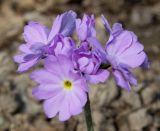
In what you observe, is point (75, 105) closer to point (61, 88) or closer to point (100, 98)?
point (61, 88)

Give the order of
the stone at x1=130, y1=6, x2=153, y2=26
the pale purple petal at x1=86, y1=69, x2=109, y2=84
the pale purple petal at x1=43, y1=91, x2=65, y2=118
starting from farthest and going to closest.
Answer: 1. the stone at x1=130, y1=6, x2=153, y2=26
2. the pale purple petal at x1=43, y1=91, x2=65, y2=118
3. the pale purple petal at x1=86, y1=69, x2=109, y2=84

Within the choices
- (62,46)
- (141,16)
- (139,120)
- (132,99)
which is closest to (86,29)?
(62,46)

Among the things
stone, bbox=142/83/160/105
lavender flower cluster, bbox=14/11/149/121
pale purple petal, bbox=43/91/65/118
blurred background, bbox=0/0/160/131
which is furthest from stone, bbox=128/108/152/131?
pale purple petal, bbox=43/91/65/118

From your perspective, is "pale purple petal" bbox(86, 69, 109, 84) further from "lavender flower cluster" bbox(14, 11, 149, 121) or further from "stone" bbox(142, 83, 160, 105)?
"stone" bbox(142, 83, 160, 105)

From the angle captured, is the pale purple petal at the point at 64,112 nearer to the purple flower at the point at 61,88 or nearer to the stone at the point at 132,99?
the purple flower at the point at 61,88

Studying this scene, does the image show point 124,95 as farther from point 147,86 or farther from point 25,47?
point 25,47

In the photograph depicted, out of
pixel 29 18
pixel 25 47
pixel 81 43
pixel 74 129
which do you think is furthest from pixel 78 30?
pixel 29 18
